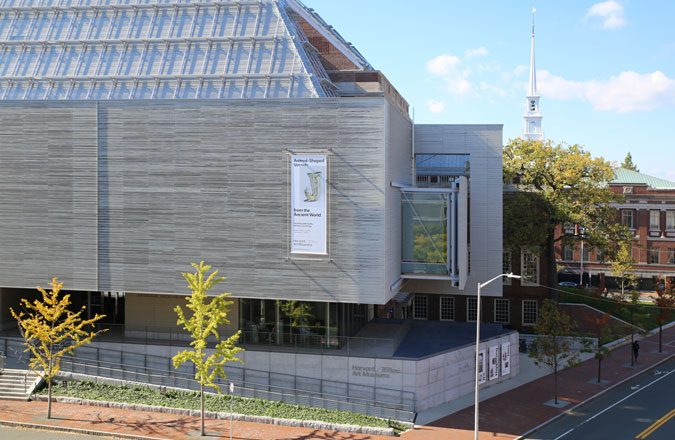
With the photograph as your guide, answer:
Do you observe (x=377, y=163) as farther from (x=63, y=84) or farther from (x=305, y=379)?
(x=63, y=84)

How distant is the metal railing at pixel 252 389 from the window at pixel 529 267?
1013 inches

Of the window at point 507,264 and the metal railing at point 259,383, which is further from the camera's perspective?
the window at point 507,264

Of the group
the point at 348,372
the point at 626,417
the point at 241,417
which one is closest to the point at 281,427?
the point at 241,417

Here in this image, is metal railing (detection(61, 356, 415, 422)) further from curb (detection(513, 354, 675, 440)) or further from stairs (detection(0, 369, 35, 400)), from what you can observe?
curb (detection(513, 354, 675, 440))

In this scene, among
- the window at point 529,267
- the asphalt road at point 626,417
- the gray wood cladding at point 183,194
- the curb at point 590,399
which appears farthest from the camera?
the window at point 529,267

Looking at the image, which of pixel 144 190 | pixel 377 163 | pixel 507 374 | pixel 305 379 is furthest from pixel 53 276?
pixel 507 374

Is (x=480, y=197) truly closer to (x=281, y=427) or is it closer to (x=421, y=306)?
(x=421, y=306)

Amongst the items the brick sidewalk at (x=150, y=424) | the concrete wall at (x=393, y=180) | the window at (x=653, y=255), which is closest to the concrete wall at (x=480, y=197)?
the concrete wall at (x=393, y=180)

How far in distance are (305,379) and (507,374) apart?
1497cm

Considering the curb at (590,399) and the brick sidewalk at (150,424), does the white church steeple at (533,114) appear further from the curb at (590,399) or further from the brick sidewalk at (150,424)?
the brick sidewalk at (150,424)

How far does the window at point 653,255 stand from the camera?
2936 inches

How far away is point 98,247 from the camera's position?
120 ft

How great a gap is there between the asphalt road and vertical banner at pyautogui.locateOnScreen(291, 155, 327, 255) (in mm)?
15181

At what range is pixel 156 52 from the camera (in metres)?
41.9
